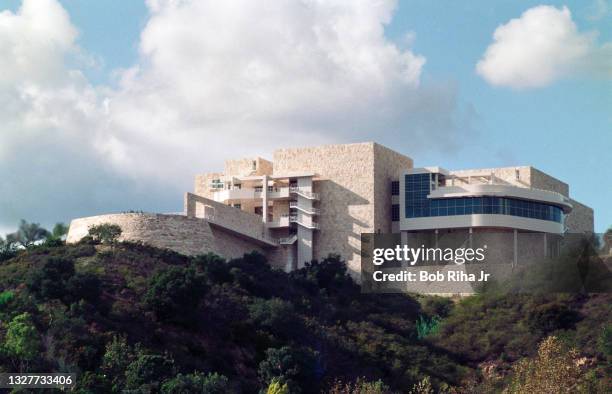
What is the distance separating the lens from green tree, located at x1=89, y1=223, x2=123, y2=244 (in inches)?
2456

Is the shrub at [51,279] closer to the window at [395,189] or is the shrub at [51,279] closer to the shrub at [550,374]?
the shrub at [550,374]

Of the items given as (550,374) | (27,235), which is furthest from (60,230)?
(550,374)

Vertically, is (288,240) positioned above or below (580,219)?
below

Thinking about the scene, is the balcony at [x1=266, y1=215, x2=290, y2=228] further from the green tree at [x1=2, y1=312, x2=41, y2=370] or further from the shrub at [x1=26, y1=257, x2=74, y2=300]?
the green tree at [x1=2, y1=312, x2=41, y2=370]

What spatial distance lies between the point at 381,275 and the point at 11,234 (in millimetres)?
23603

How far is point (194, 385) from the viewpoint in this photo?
44156mm

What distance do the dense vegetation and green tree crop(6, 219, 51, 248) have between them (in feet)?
10.2

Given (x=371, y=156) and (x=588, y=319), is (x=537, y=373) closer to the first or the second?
(x=588, y=319)

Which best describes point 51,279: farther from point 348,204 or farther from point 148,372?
point 348,204

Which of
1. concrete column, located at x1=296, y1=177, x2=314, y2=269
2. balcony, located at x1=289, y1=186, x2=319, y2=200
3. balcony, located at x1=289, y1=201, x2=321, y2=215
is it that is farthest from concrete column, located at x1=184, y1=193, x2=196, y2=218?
concrete column, located at x1=296, y1=177, x2=314, y2=269

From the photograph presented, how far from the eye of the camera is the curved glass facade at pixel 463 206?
223ft

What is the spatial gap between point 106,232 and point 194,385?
20318 mm

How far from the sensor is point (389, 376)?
2183 inches

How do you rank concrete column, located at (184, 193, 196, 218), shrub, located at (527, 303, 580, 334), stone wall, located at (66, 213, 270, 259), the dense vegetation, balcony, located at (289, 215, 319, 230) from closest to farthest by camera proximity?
the dense vegetation, shrub, located at (527, 303, 580, 334), stone wall, located at (66, 213, 270, 259), concrete column, located at (184, 193, 196, 218), balcony, located at (289, 215, 319, 230)
